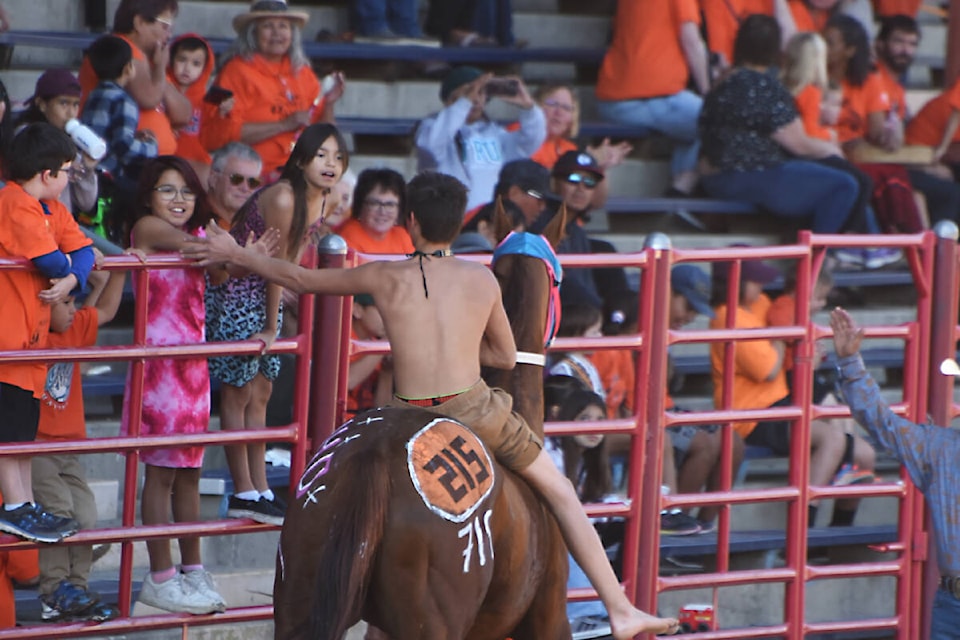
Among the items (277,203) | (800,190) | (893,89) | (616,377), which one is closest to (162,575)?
(277,203)

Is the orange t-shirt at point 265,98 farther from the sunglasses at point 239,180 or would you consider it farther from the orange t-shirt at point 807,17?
the orange t-shirt at point 807,17

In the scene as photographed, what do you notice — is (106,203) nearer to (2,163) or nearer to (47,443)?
(2,163)

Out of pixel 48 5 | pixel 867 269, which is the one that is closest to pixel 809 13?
pixel 867 269

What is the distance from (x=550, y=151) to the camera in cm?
933

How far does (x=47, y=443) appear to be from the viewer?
5.32 m

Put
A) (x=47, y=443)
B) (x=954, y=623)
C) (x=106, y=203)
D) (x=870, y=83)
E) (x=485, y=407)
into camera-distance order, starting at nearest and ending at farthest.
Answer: (x=485, y=407)
(x=47, y=443)
(x=954, y=623)
(x=106, y=203)
(x=870, y=83)

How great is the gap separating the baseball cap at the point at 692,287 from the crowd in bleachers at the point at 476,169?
0.05 feet

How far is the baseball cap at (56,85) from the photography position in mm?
6508

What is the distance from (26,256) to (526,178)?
127 inches

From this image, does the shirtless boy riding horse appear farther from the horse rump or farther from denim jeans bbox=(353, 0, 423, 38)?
denim jeans bbox=(353, 0, 423, 38)

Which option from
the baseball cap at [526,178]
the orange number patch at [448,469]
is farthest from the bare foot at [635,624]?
the baseball cap at [526,178]

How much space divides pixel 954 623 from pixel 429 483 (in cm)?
234

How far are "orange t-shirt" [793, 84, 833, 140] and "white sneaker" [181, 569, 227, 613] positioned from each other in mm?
5565

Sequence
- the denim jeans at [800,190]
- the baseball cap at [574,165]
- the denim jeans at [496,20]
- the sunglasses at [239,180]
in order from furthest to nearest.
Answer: the denim jeans at [496,20] → the denim jeans at [800,190] → the baseball cap at [574,165] → the sunglasses at [239,180]
